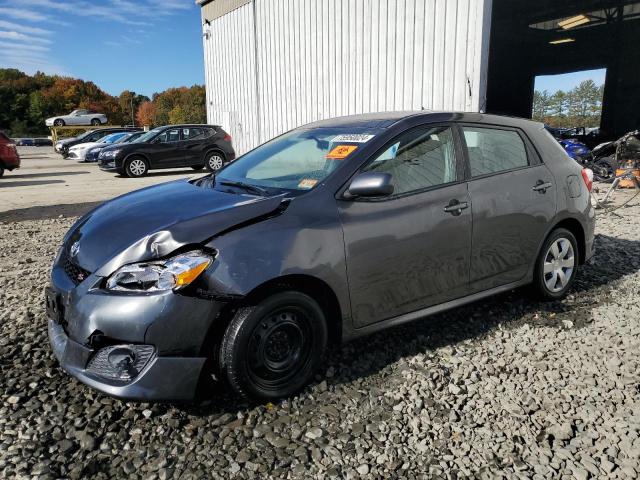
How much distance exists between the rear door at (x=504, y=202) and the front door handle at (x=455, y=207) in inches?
4.5

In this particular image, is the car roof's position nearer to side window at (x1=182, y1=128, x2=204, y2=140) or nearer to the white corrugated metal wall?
the white corrugated metal wall

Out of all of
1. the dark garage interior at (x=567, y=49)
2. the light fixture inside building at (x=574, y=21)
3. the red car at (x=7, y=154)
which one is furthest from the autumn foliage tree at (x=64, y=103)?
the red car at (x=7, y=154)

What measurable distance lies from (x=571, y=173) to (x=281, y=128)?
12.5 meters

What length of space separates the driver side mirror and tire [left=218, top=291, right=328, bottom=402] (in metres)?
0.66

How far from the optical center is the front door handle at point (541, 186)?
3810 millimetres

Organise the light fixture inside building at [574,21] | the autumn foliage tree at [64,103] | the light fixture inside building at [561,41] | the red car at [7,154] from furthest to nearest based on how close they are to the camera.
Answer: the autumn foliage tree at [64,103] < the light fixture inside building at [561,41] < the light fixture inside building at [574,21] < the red car at [7,154]

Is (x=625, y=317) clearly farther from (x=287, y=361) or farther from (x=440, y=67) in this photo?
(x=440, y=67)

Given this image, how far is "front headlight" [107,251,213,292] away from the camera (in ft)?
7.83

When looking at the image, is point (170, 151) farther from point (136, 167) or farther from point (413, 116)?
point (413, 116)

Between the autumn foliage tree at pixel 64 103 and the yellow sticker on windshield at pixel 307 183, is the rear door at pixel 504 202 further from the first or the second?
the autumn foliage tree at pixel 64 103

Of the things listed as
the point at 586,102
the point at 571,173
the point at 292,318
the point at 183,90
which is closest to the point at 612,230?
the point at 571,173

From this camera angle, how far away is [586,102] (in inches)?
1303

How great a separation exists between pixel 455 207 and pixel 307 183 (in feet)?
3.30

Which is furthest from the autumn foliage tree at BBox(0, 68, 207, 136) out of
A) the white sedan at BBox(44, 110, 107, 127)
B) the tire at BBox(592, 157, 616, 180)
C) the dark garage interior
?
the tire at BBox(592, 157, 616, 180)
